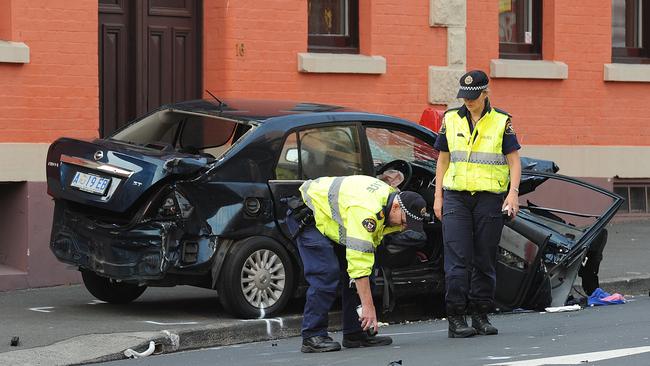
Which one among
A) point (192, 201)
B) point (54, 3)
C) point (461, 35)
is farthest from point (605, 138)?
point (192, 201)

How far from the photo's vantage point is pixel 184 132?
1106cm

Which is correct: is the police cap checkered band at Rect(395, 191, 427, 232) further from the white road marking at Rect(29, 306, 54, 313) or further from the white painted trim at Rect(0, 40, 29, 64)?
the white painted trim at Rect(0, 40, 29, 64)

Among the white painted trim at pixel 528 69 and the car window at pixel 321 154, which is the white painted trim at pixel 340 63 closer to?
the white painted trim at pixel 528 69

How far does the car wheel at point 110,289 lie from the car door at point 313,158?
5.53 feet

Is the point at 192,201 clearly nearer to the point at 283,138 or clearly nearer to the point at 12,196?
the point at 283,138

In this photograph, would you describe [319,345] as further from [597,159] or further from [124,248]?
[597,159]

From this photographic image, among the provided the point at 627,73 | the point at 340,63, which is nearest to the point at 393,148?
the point at 340,63

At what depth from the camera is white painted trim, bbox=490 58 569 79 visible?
658 inches

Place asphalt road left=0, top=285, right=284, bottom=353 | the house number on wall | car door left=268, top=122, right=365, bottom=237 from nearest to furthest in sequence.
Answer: asphalt road left=0, top=285, right=284, bottom=353, car door left=268, top=122, right=365, bottom=237, the house number on wall

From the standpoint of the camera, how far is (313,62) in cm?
1495

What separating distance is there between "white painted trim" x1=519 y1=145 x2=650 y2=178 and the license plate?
7486 mm

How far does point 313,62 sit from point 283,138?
4340mm

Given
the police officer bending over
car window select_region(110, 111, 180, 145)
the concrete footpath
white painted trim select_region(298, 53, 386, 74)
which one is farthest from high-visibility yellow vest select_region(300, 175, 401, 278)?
white painted trim select_region(298, 53, 386, 74)

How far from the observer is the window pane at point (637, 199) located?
59.2 ft
